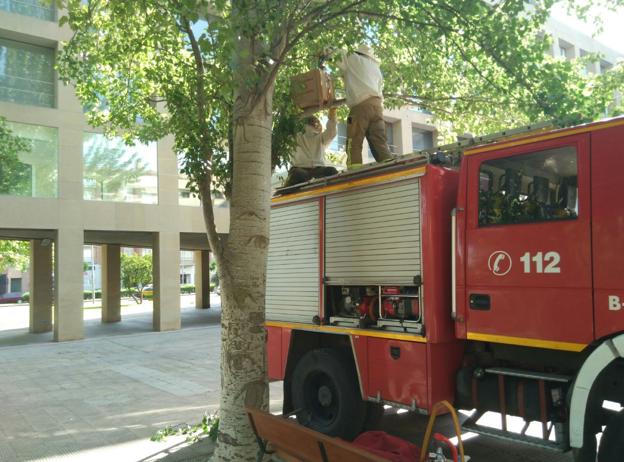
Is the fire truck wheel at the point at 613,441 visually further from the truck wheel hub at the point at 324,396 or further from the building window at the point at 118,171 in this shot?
the building window at the point at 118,171

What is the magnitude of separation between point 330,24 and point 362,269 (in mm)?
3093

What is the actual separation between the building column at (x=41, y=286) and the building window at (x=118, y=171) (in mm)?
3510

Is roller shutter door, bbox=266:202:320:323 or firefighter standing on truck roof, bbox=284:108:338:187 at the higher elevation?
firefighter standing on truck roof, bbox=284:108:338:187

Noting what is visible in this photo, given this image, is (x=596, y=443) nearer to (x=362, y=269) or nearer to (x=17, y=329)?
(x=362, y=269)

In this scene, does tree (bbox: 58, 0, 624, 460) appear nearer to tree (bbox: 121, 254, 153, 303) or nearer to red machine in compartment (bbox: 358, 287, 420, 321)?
red machine in compartment (bbox: 358, 287, 420, 321)

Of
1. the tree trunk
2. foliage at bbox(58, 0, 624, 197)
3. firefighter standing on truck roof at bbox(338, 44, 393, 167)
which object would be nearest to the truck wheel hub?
the tree trunk

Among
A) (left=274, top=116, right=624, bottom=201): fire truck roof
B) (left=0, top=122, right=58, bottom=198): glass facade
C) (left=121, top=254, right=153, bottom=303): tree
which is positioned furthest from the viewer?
(left=121, top=254, right=153, bottom=303): tree

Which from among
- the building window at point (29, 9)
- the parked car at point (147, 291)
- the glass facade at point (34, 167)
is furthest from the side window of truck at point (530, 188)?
the parked car at point (147, 291)

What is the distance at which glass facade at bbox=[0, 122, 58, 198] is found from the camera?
1500cm

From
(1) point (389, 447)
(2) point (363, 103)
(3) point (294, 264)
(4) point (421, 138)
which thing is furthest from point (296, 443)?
(4) point (421, 138)

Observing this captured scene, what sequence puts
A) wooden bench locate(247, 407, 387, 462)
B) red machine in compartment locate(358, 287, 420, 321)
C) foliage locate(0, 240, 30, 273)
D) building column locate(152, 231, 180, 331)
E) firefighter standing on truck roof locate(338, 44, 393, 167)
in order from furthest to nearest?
foliage locate(0, 240, 30, 273)
building column locate(152, 231, 180, 331)
firefighter standing on truck roof locate(338, 44, 393, 167)
red machine in compartment locate(358, 287, 420, 321)
wooden bench locate(247, 407, 387, 462)

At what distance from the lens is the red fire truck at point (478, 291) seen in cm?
364

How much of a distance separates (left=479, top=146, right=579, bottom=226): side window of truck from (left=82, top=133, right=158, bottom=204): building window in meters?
13.6

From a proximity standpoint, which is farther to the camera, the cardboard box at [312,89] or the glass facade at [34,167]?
the glass facade at [34,167]
